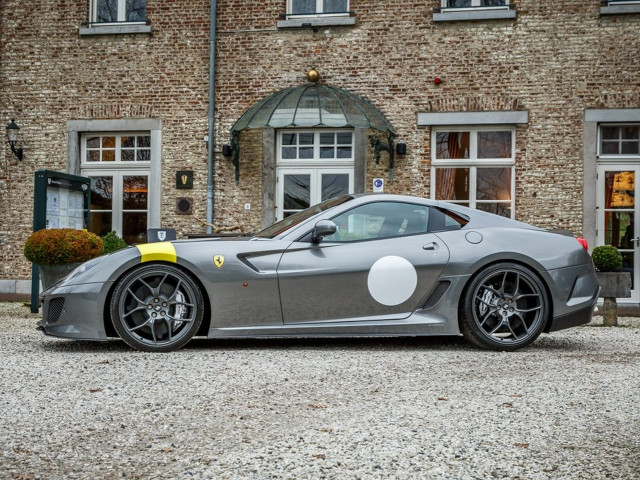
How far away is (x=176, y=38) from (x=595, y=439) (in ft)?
39.9

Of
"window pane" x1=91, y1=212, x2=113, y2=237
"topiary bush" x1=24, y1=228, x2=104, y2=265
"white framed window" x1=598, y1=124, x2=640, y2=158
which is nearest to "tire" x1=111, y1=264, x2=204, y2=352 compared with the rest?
"topiary bush" x1=24, y1=228, x2=104, y2=265

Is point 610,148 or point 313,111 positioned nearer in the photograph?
point 313,111

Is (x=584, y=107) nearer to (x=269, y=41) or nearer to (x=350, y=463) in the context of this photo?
(x=269, y=41)

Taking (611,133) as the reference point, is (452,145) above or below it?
below

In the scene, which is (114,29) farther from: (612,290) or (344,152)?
(612,290)

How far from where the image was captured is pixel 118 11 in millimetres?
14938

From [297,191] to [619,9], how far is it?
582 centimetres

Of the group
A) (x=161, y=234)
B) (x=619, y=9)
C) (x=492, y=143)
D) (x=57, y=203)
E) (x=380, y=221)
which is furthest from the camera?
(x=492, y=143)

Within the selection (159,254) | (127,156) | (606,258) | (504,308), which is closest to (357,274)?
(504,308)

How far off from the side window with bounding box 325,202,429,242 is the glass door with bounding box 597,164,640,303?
7446 mm

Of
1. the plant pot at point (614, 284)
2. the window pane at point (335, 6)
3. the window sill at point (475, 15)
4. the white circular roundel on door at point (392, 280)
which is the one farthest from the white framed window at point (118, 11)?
the white circular roundel on door at point (392, 280)

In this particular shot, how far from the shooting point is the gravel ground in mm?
3393

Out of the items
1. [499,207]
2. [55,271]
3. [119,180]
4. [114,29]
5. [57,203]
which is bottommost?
[55,271]

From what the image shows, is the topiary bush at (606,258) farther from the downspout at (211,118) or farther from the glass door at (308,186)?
the downspout at (211,118)
